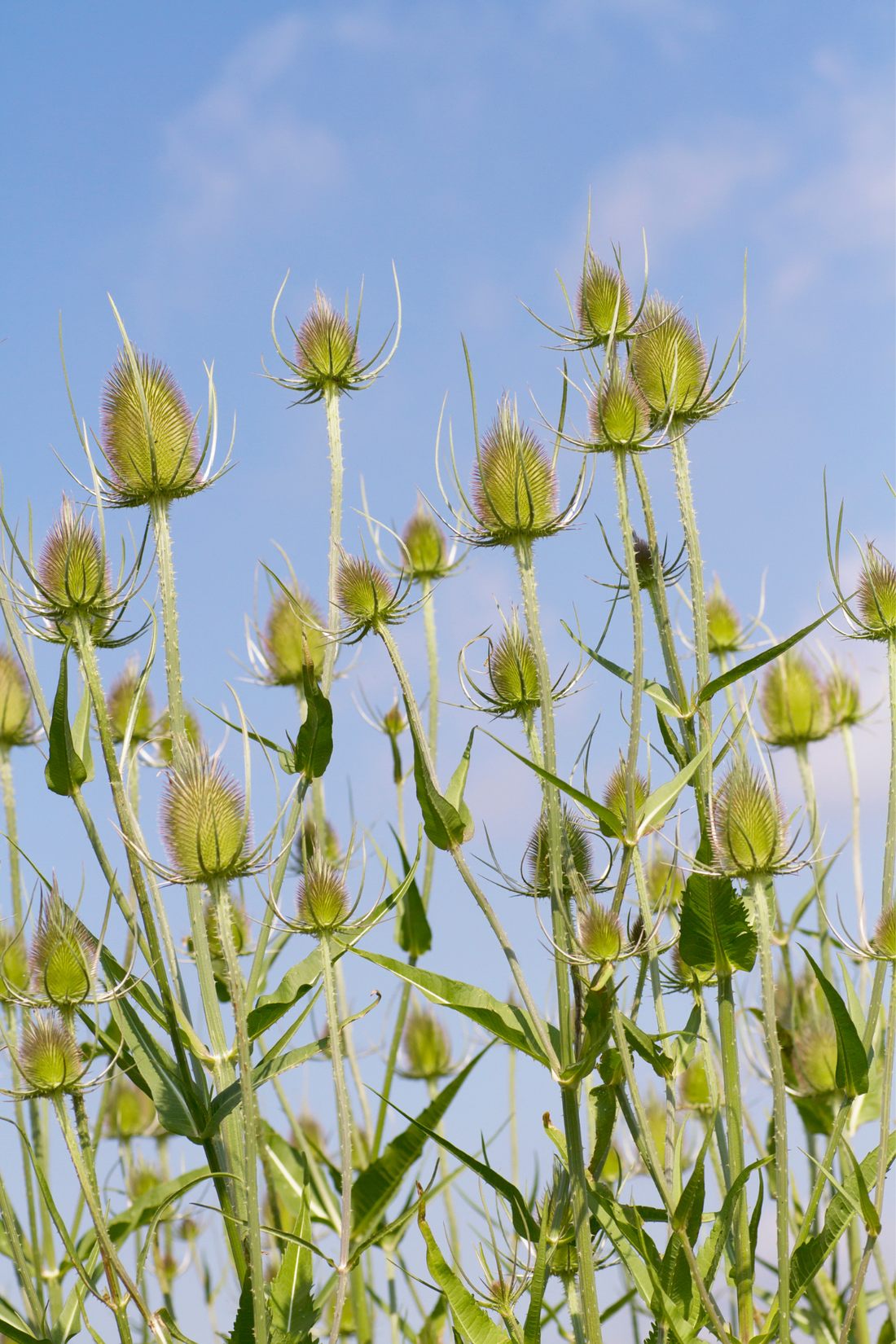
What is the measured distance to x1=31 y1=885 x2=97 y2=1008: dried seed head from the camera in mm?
2857

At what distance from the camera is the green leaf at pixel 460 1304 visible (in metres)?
2.75

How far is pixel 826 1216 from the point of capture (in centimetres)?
298

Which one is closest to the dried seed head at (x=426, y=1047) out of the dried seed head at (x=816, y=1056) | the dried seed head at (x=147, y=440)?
the dried seed head at (x=816, y=1056)

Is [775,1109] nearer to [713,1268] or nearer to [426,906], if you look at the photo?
[713,1268]

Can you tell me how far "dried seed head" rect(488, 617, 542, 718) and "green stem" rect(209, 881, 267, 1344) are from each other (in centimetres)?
105

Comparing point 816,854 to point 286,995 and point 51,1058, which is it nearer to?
point 286,995

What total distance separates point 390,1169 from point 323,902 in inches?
30.9

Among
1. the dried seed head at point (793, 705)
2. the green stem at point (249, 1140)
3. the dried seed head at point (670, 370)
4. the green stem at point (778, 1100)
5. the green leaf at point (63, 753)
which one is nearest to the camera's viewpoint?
the green stem at point (249, 1140)

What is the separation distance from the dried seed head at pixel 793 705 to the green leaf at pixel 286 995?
8.06 ft

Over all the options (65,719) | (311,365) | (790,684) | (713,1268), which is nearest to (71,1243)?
(65,719)

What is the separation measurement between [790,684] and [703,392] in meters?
1.66

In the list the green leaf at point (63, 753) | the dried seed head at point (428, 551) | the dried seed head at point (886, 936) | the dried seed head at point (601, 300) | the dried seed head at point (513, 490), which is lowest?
the dried seed head at point (886, 936)

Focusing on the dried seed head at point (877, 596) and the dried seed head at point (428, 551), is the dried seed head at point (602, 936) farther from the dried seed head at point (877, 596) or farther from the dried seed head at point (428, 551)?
the dried seed head at point (428, 551)

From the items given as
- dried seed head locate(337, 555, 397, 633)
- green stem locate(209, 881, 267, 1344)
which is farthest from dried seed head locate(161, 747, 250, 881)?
dried seed head locate(337, 555, 397, 633)
